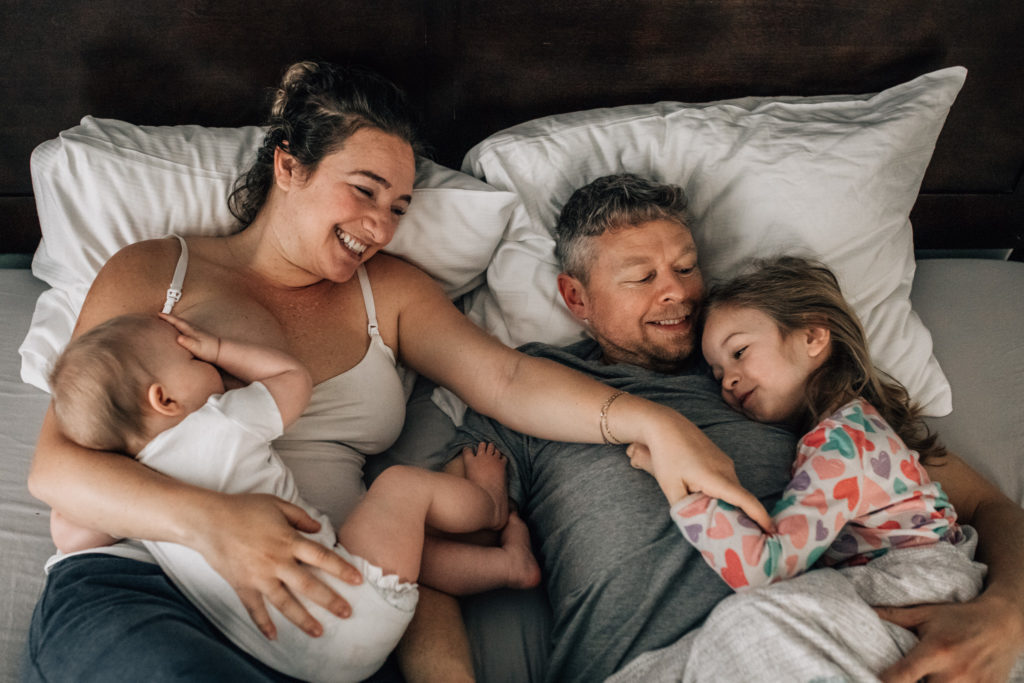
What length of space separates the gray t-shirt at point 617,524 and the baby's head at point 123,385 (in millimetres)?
626

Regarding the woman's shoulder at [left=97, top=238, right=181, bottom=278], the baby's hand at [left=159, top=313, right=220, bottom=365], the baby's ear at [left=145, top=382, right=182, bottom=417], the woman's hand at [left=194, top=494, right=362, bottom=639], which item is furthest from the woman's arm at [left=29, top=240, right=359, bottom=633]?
the woman's shoulder at [left=97, top=238, right=181, bottom=278]

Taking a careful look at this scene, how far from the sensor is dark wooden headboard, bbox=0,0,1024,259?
183cm

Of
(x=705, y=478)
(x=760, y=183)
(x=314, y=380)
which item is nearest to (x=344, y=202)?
(x=314, y=380)

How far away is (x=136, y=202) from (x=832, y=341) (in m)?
1.65

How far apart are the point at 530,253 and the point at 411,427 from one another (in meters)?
0.55

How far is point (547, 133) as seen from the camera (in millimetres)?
1913

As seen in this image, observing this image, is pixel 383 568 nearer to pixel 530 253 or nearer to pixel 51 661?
pixel 51 661

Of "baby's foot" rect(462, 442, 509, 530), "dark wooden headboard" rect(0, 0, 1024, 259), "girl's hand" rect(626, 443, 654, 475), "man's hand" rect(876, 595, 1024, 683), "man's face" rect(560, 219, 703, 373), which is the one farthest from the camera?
"dark wooden headboard" rect(0, 0, 1024, 259)

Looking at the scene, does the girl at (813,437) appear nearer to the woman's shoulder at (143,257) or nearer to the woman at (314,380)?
the woman at (314,380)

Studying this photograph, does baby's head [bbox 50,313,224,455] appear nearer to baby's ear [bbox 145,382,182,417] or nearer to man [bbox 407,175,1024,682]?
baby's ear [bbox 145,382,182,417]

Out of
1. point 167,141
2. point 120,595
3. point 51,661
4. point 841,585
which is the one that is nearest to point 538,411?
point 841,585

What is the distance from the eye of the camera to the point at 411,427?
5.92ft

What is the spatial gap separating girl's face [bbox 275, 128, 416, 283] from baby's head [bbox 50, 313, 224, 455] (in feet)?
1.25

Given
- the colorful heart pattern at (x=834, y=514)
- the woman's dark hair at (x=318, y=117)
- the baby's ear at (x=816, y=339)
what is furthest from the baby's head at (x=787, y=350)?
the woman's dark hair at (x=318, y=117)
